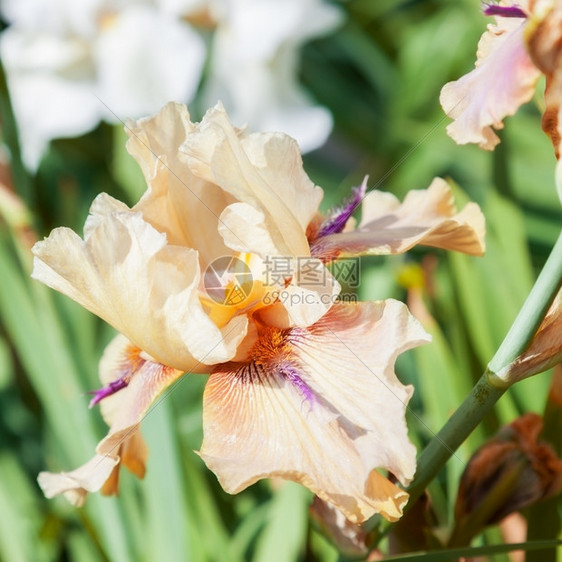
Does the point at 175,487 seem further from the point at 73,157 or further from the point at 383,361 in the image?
the point at 73,157

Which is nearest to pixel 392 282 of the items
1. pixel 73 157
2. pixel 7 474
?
pixel 7 474

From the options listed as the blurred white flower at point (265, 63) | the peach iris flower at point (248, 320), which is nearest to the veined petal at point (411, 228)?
the peach iris flower at point (248, 320)

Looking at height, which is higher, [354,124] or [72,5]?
[72,5]

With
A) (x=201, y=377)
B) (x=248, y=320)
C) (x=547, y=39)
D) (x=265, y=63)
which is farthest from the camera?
(x=265, y=63)

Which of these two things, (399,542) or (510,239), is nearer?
(399,542)

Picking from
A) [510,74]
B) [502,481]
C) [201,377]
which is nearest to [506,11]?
[510,74]

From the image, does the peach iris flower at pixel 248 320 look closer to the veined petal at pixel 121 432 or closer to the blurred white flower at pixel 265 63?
the veined petal at pixel 121 432

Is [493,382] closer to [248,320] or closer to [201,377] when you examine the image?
[248,320]
